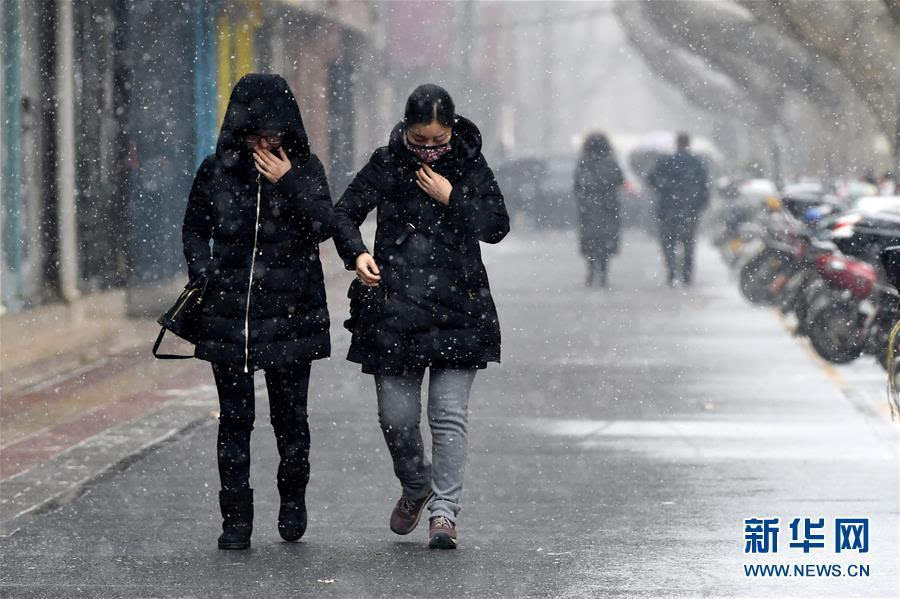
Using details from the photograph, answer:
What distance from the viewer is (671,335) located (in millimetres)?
17078

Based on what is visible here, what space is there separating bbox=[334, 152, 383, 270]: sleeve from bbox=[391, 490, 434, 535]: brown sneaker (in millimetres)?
959

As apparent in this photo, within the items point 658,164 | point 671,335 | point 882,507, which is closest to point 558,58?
point 658,164

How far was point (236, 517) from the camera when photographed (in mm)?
7293

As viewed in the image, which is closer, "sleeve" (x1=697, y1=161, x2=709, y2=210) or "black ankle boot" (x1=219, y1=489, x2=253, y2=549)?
"black ankle boot" (x1=219, y1=489, x2=253, y2=549)

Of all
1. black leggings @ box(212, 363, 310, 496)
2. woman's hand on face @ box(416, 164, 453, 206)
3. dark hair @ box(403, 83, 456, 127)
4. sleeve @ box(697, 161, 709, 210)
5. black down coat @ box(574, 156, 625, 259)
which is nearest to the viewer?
dark hair @ box(403, 83, 456, 127)

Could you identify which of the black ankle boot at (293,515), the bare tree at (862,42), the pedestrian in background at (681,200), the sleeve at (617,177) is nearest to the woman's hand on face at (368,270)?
the black ankle boot at (293,515)

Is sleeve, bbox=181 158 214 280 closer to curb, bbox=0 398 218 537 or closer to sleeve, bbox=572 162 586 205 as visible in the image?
curb, bbox=0 398 218 537

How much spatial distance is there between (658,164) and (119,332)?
34.8 ft

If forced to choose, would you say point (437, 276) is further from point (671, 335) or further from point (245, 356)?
point (671, 335)

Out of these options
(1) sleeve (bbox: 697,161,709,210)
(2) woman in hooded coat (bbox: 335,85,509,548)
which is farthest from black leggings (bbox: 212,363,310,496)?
(1) sleeve (bbox: 697,161,709,210)

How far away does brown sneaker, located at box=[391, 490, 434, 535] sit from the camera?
7.42 metres

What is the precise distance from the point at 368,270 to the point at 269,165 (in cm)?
53

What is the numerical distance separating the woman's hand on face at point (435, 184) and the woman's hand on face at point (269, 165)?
1.60ft

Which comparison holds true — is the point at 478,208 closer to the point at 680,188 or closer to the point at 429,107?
the point at 429,107
